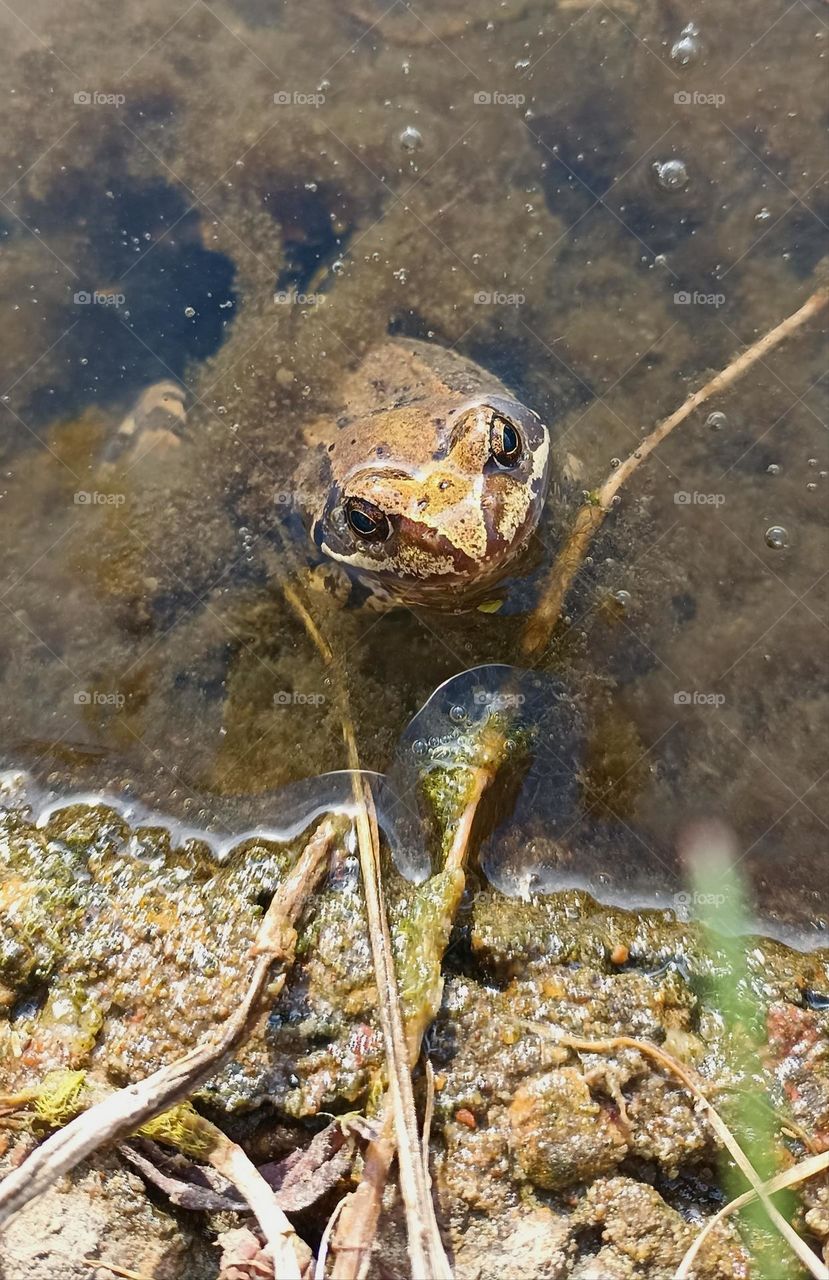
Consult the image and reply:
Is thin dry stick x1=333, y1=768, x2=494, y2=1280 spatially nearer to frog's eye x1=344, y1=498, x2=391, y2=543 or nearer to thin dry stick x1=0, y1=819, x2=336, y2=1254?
thin dry stick x1=0, y1=819, x2=336, y2=1254

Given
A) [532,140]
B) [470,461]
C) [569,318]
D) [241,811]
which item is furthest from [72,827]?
[532,140]

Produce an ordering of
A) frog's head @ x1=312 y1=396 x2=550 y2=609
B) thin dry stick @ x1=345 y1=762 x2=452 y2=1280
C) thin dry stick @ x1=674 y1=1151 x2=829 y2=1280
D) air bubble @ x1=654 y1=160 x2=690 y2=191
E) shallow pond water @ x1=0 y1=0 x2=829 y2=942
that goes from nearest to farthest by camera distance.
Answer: thin dry stick @ x1=345 y1=762 x2=452 y2=1280, thin dry stick @ x1=674 y1=1151 x2=829 y2=1280, frog's head @ x1=312 y1=396 x2=550 y2=609, shallow pond water @ x1=0 y1=0 x2=829 y2=942, air bubble @ x1=654 y1=160 x2=690 y2=191

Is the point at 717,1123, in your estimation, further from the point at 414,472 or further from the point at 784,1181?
the point at 414,472

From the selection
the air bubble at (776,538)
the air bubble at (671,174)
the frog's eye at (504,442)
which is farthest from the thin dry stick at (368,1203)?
the air bubble at (671,174)

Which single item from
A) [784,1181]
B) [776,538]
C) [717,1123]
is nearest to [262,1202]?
[717,1123]

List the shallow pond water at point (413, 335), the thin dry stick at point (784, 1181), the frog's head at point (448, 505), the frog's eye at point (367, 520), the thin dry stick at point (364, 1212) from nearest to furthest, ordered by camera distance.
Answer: the thin dry stick at point (364, 1212) → the thin dry stick at point (784, 1181) → the frog's head at point (448, 505) → the frog's eye at point (367, 520) → the shallow pond water at point (413, 335)

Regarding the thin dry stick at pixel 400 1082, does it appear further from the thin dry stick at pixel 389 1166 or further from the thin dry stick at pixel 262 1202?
the thin dry stick at pixel 262 1202

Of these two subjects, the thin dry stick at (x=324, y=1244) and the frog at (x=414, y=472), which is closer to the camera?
the thin dry stick at (x=324, y=1244)

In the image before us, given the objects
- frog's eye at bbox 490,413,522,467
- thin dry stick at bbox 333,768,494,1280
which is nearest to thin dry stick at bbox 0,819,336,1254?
thin dry stick at bbox 333,768,494,1280
